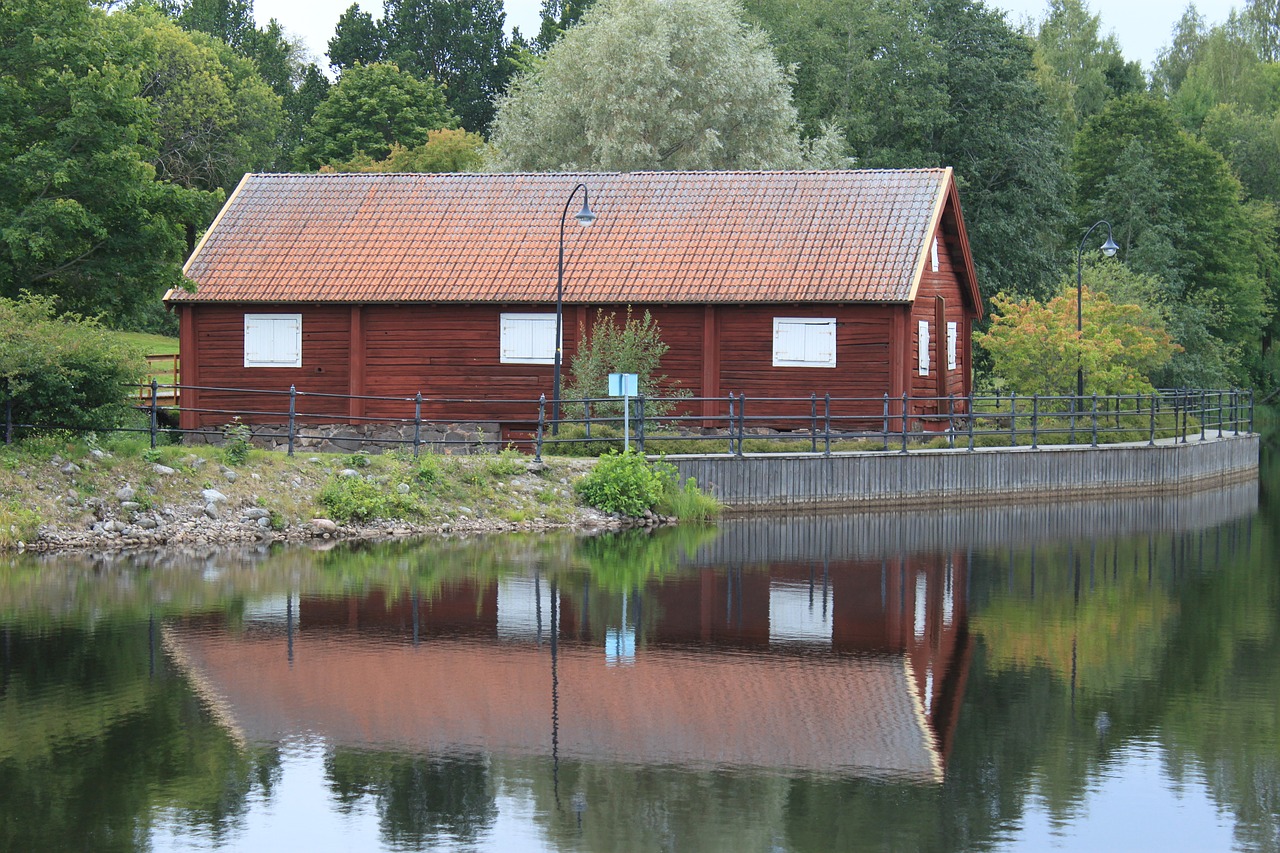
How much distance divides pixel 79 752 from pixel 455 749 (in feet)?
8.10

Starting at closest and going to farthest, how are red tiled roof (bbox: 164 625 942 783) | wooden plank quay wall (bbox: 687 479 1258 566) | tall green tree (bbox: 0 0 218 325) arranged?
red tiled roof (bbox: 164 625 942 783) → wooden plank quay wall (bbox: 687 479 1258 566) → tall green tree (bbox: 0 0 218 325)

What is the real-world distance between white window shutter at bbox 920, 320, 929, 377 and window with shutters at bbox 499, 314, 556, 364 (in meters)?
7.57

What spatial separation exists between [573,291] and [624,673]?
68.7 ft

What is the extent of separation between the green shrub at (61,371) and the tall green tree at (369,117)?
49.6 m

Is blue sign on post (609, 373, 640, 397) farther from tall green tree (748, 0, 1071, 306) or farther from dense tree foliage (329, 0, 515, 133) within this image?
dense tree foliage (329, 0, 515, 133)

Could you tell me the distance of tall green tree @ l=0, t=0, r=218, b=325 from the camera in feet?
96.5

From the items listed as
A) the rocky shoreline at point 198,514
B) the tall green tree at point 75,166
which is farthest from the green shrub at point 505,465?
the tall green tree at point 75,166

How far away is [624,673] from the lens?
14367mm

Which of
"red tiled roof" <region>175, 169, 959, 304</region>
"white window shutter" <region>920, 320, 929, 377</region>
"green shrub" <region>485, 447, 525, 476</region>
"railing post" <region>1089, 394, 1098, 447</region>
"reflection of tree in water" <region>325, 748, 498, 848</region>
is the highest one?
"red tiled roof" <region>175, 169, 959, 304</region>

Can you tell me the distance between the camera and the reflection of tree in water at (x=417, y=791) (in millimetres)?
9992

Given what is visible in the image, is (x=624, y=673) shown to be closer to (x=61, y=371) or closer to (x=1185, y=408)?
(x=61, y=371)

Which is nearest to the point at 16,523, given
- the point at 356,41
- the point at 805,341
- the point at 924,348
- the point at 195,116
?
the point at 805,341

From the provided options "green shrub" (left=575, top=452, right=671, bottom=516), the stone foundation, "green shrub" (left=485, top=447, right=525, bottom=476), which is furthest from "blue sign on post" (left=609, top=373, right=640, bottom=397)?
the stone foundation

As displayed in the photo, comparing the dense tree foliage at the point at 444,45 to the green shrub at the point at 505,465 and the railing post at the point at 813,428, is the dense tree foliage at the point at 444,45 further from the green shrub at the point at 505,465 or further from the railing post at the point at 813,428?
the green shrub at the point at 505,465
